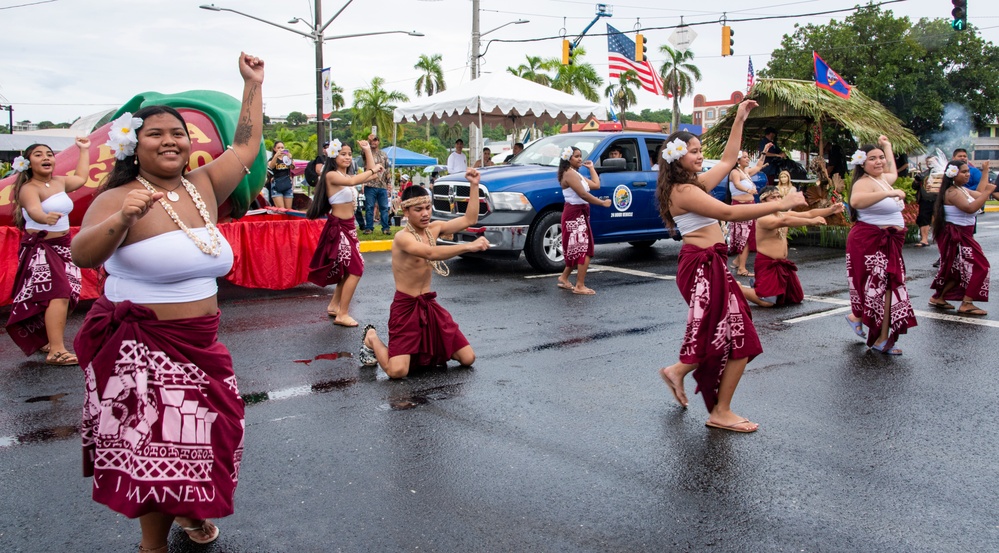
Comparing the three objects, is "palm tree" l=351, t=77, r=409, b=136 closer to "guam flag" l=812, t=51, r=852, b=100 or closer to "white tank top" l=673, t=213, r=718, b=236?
"guam flag" l=812, t=51, r=852, b=100

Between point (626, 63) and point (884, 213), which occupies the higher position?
point (626, 63)

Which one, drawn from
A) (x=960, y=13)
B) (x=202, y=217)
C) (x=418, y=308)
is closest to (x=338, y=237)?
(x=418, y=308)

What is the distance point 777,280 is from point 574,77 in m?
41.4

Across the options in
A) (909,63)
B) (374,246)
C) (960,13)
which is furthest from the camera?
(909,63)

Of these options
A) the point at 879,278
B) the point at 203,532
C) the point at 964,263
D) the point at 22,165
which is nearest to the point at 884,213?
the point at 879,278

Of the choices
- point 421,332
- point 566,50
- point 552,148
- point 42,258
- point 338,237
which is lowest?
point 421,332

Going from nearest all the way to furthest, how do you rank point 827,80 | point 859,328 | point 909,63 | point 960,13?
point 859,328 < point 827,80 < point 960,13 < point 909,63

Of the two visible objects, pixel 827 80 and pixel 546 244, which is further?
pixel 827 80

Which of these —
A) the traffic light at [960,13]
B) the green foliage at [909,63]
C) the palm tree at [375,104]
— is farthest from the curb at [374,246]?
the palm tree at [375,104]

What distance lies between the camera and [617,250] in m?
14.1

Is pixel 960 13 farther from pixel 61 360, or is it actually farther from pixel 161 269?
pixel 161 269

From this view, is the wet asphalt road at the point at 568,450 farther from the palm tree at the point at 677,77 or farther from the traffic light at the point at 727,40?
the palm tree at the point at 677,77

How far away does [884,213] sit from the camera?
6824 mm

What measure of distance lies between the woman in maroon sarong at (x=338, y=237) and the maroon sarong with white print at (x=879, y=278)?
429 cm
